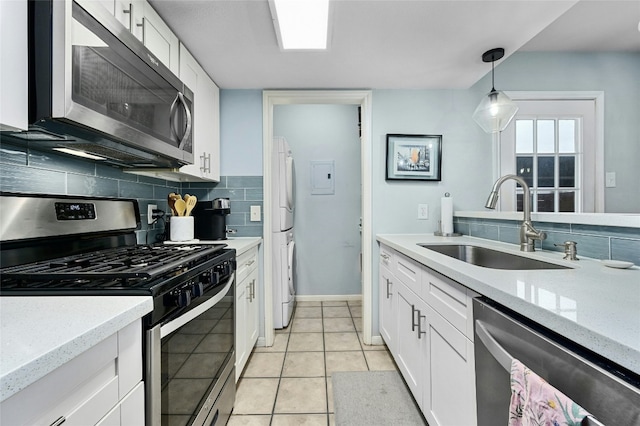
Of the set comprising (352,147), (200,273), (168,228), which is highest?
(352,147)

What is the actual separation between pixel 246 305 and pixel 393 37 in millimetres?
1929

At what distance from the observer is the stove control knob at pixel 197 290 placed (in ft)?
3.33

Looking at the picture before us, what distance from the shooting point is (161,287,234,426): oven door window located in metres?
0.88

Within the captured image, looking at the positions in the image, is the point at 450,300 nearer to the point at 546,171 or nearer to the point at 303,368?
the point at 303,368

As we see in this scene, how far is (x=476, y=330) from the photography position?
0.94 meters

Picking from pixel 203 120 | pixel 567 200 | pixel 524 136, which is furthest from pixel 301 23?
pixel 567 200

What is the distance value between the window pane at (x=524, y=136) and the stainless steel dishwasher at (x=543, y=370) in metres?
2.18

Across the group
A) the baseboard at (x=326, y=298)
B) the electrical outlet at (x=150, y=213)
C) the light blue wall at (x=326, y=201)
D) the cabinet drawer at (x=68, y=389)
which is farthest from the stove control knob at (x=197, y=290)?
the baseboard at (x=326, y=298)

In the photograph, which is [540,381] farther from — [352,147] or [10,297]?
[352,147]

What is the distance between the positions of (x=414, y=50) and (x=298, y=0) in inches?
34.1

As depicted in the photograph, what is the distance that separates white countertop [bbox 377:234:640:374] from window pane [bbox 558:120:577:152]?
1806 millimetres

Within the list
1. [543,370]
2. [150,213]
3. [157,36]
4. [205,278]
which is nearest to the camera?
[543,370]

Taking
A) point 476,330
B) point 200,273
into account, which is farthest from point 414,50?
point 200,273

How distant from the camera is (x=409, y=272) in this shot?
5.50 feet
